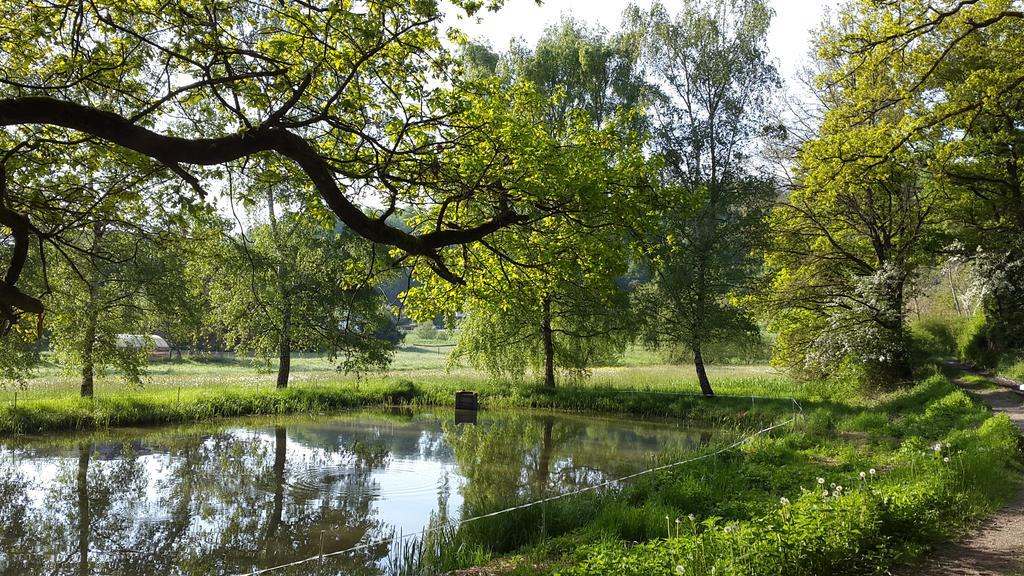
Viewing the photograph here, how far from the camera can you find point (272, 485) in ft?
41.6

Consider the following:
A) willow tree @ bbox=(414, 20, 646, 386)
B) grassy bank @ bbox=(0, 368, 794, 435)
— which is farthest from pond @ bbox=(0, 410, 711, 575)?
willow tree @ bbox=(414, 20, 646, 386)

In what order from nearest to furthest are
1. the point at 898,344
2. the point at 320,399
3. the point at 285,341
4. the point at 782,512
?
the point at 782,512 < the point at 898,344 < the point at 320,399 < the point at 285,341

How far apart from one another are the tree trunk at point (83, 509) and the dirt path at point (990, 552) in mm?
9566

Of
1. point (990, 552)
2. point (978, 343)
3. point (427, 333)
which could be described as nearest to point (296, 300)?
point (990, 552)

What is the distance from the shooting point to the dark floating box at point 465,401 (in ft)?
76.6

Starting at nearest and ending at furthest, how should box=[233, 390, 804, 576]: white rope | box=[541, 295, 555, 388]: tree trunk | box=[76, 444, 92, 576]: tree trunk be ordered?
box=[233, 390, 804, 576]: white rope < box=[76, 444, 92, 576]: tree trunk < box=[541, 295, 555, 388]: tree trunk

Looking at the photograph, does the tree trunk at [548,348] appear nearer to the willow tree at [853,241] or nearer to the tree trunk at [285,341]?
the willow tree at [853,241]

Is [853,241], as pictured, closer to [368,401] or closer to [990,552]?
[368,401]

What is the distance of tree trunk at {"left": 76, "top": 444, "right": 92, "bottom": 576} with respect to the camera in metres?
8.51

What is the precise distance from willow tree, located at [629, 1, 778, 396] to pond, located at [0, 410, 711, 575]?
5.02 meters

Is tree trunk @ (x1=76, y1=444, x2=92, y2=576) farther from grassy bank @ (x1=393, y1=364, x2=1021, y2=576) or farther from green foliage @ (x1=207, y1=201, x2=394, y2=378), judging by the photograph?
green foliage @ (x1=207, y1=201, x2=394, y2=378)

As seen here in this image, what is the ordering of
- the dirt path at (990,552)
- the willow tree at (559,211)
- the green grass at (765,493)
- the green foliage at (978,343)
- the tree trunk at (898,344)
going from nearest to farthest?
the green grass at (765,493)
the dirt path at (990,552)
the willow tree at (559,211)
the tree trunk at (898,344)
the green foliage at (978,343)

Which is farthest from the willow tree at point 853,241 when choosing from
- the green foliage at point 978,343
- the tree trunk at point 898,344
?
the green foliage at point 978,343

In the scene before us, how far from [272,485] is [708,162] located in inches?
752
